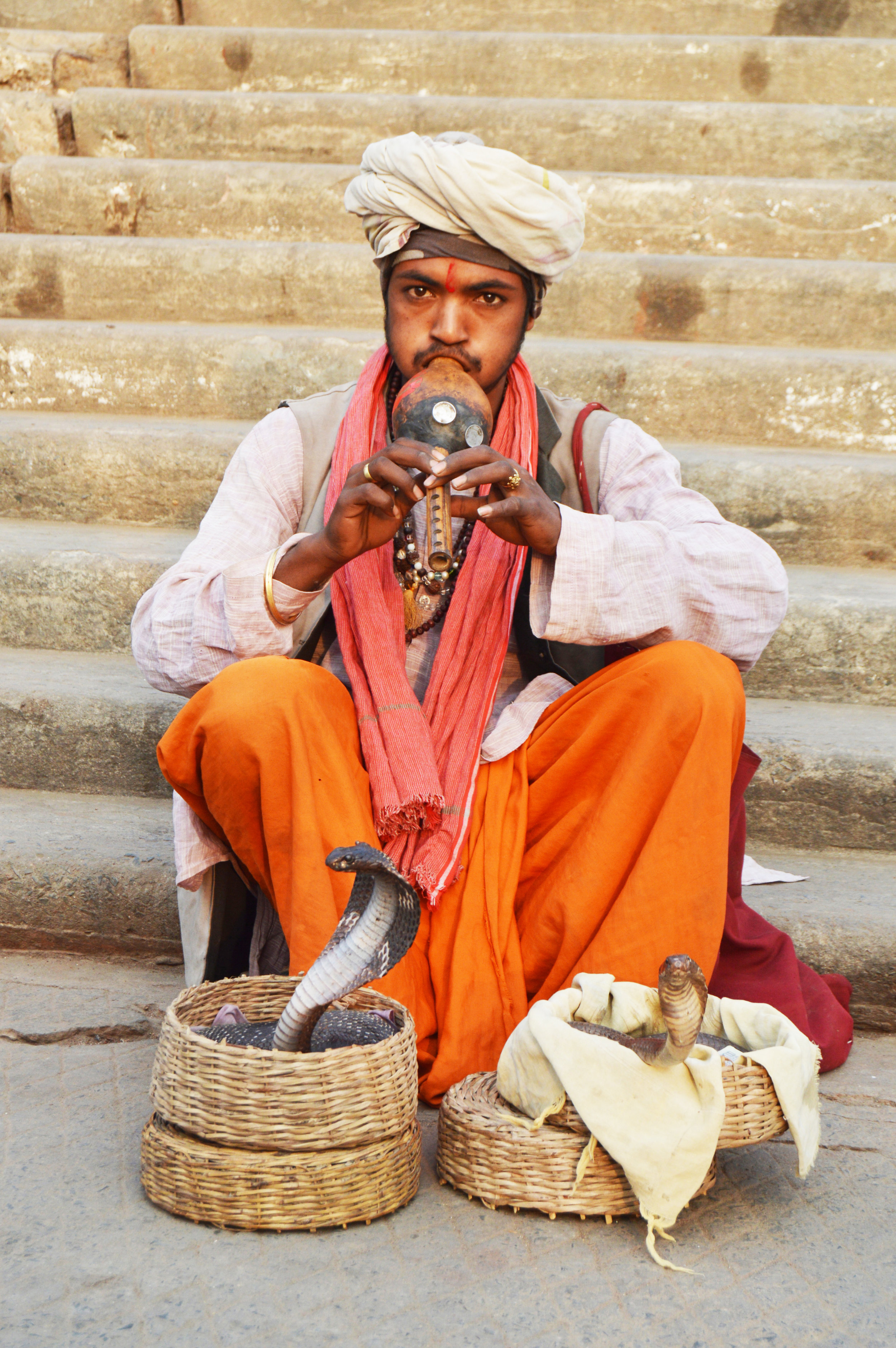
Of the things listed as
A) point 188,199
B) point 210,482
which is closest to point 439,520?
point 210,482

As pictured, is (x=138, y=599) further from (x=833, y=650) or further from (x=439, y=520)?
(x=833, y=650)

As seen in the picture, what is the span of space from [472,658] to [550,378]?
1.55 meters

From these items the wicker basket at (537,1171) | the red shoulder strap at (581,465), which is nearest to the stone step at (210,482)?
the red shoulder strap at (581,465)

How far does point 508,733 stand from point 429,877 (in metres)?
0.31

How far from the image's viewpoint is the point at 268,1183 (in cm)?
159

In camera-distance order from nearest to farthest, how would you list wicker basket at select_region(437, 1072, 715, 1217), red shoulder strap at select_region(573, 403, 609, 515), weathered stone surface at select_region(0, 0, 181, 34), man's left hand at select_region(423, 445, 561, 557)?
wicker basket at select_region(437, 1072, 715, 1217) → man's left hand at select_region(423, 445, 561, 557) → red shoulder strap at select_region(573, 403, 609, 515) → weathered stone surface at select_region(0, 0, 181, 34)

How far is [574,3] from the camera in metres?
5.04

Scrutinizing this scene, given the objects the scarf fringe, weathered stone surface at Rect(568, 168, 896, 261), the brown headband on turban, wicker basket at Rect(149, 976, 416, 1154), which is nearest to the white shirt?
the scarf fringe

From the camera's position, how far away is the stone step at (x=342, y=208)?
4133mm

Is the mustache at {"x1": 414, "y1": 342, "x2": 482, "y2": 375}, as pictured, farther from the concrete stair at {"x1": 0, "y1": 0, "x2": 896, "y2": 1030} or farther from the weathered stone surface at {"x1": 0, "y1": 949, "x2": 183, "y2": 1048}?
the weathered stone surface at {"x1": 0, "y1": 949, "x2": 183, "y2": 1048}

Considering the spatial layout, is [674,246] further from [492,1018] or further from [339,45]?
[492,1018]

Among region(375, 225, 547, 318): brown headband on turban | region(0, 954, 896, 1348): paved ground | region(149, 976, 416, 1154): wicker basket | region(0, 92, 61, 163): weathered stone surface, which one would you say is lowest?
region(0, 954, 896, 1348): paved ground

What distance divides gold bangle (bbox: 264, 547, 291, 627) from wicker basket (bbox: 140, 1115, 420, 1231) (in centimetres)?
85

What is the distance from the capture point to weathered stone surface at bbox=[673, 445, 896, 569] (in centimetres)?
327
